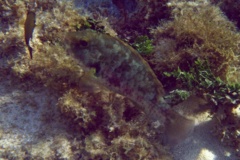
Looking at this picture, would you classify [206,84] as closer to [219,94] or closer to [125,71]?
[219,94]

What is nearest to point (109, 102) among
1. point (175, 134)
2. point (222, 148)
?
point (175, 134)

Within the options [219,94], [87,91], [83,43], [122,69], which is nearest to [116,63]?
[122,69]

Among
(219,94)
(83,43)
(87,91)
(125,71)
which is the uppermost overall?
(83,43)

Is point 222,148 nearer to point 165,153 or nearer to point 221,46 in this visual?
point 165,153

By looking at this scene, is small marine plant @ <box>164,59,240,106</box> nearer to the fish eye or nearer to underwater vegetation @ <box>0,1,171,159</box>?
underwater vegetation @ <box>0,1,171,159</box>

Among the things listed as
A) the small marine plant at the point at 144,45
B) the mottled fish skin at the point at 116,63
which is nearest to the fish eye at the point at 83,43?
the mottled fish skin at the point at 116,63

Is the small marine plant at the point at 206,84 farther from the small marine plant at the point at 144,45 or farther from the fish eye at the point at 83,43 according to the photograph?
the fish eye at the point at 83,43
